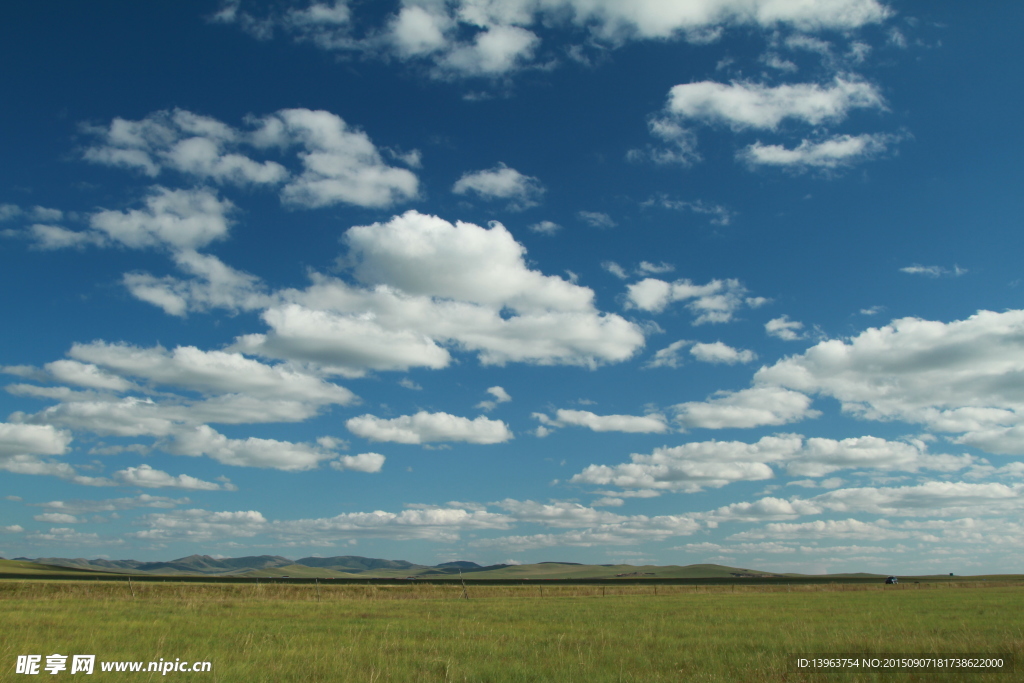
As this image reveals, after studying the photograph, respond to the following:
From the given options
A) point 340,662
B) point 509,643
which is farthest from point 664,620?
point 340,662

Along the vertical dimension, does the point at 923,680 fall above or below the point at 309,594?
above

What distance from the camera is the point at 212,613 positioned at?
1288 inches

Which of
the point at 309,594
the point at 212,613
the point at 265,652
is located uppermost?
the point at 265,652

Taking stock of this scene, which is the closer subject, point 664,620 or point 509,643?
point 509,643

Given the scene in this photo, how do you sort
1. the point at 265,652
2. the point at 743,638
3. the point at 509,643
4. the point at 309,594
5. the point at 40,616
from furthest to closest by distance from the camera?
the point at 309,594 < the point at 40,616 < the point at 743,638 < the point at 509,643 < the point at 265,652

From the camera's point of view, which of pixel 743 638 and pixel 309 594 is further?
pixel 309 594

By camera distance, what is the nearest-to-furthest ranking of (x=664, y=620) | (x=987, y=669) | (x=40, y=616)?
(x=987, y=669), (x=40, y=616), (x=664, y=620)

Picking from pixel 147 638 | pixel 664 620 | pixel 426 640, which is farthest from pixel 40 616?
pixel 664 620

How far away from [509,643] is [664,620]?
14156 mm

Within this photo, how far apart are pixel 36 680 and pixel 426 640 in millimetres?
12032

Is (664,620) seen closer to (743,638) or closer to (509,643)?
(743,638)

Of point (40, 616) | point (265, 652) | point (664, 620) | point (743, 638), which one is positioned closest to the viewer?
point (265, 652)

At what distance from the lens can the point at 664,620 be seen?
3244 cm

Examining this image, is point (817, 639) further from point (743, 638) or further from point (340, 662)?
point (340, 662)
